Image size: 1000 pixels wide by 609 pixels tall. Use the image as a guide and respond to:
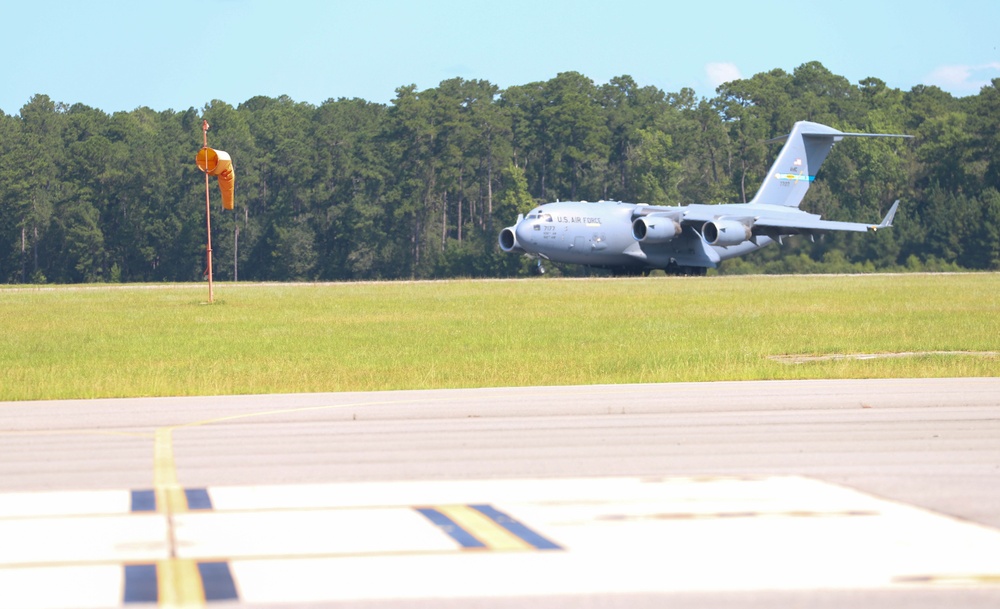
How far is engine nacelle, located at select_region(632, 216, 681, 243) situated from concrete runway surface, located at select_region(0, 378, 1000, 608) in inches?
1552

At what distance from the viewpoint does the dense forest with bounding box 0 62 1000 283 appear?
9444cm

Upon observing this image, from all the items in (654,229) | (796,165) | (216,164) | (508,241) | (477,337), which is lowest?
(477,337)

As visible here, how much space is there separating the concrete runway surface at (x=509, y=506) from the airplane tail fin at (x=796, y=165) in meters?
49.8

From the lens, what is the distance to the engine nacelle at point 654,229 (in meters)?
54.8

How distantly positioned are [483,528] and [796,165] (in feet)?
195

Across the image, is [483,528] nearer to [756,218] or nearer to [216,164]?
[216,164]

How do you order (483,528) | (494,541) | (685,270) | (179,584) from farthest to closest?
(685,270) < (483,528) < (494,541) < (179,584)

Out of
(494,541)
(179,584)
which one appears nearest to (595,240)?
(494,541)

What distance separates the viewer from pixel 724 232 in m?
55.1

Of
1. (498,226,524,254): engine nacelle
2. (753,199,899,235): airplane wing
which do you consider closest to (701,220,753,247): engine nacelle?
(753,199,899,235): airplane wing

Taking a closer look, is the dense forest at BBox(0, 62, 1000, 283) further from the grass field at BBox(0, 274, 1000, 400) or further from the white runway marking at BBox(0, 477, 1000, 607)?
the white runway marking at BBox(0, 477, 1000, 607)

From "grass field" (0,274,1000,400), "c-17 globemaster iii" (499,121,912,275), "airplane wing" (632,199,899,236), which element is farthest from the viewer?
"airplane wing" (632,199,899,236)

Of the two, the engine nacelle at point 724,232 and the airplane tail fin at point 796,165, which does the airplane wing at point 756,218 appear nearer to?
the engine nacelle at point 724,232

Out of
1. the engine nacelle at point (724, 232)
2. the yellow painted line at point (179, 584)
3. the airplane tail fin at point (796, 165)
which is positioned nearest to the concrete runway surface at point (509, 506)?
the yellow painted line at point (179, 584)
